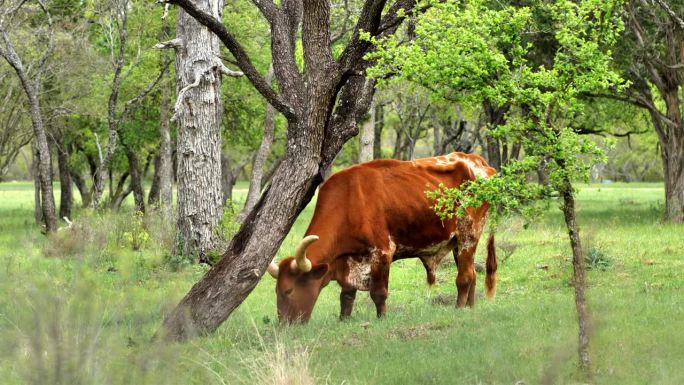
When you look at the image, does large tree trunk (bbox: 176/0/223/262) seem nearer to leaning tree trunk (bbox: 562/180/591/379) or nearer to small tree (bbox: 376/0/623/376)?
small tree (bbox: 376/0/623/376)

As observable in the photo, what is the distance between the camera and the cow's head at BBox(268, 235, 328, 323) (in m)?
10.8

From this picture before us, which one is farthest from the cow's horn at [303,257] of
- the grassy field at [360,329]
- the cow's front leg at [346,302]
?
the cow's front leg at [346,302]

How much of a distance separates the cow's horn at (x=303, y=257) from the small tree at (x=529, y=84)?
8.31 feet

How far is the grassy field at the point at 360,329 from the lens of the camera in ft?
17.6

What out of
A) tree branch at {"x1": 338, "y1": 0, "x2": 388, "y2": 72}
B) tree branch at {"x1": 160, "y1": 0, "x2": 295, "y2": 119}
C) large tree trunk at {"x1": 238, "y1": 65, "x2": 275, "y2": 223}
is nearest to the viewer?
tree branch at {"x1": 160, "y1": 0, "x2": 295, "y2": 119}

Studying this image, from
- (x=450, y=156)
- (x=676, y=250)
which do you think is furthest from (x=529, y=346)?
(x=676, y=250)

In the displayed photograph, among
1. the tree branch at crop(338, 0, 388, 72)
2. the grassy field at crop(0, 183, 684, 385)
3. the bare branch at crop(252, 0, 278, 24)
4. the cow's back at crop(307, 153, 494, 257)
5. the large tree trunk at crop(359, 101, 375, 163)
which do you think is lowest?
the grassy field at crop(0, 183, 684, 385)

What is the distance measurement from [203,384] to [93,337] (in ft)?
7.31

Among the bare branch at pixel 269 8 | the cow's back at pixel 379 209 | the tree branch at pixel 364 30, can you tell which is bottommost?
the cow's back at pixel 379 209

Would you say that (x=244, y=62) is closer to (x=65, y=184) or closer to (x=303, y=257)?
(x=303, y=257)

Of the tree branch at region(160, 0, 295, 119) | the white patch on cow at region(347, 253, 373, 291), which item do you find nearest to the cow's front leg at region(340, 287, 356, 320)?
the white patch on cow at region(347, 253, 373, 291)

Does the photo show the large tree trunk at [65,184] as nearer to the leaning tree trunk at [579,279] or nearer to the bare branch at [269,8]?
the bare branch at [269,8]

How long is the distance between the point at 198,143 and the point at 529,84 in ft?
31.6

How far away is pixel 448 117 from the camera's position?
4359cm
